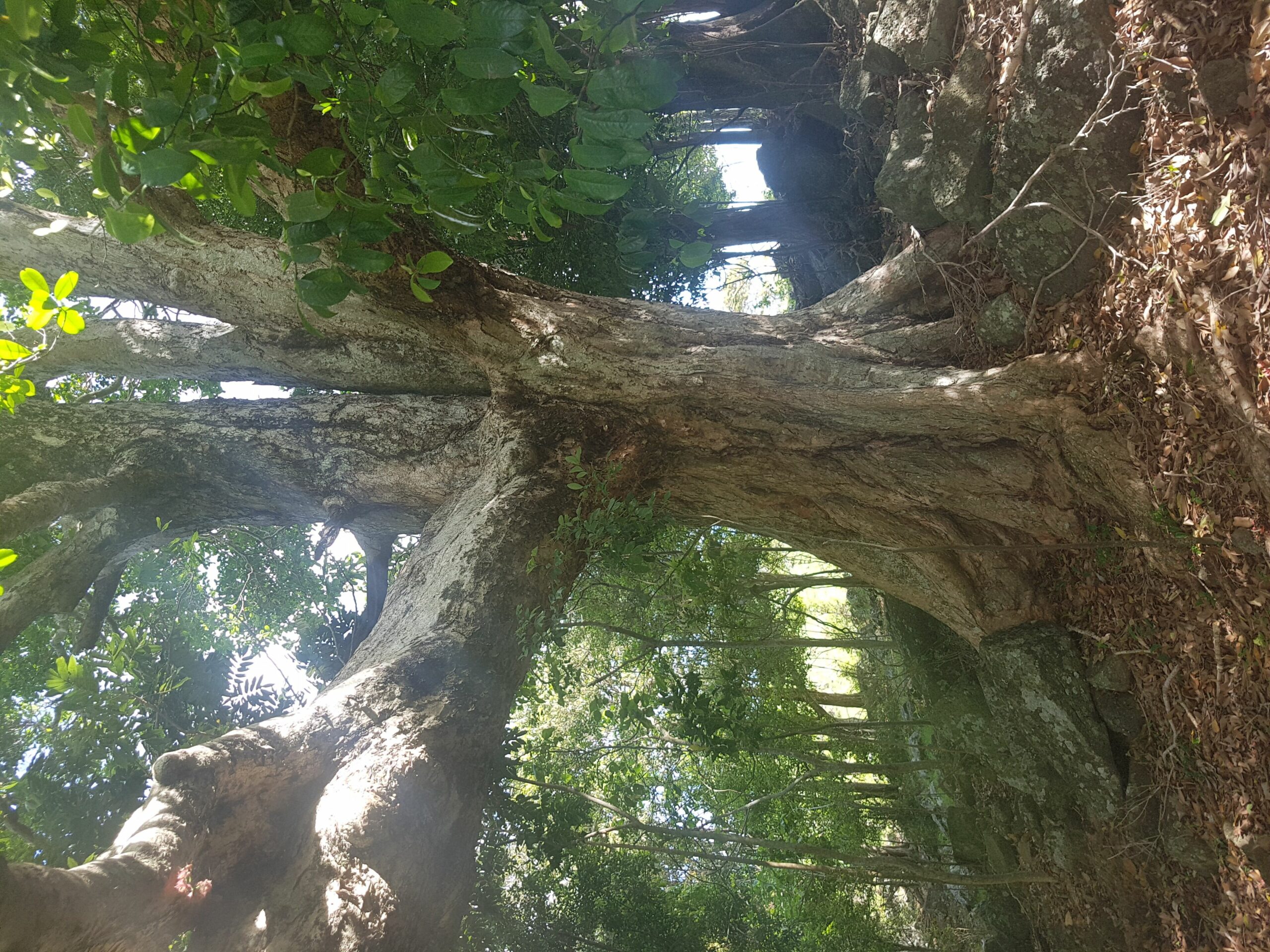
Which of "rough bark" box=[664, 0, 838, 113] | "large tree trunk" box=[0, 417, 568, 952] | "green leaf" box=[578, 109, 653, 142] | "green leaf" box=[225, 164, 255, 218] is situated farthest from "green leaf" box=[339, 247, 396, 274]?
"rough bark" box=[664, 0, 838, 113]

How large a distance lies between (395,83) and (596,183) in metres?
0.51

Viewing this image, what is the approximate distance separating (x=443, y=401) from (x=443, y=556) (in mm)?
1160

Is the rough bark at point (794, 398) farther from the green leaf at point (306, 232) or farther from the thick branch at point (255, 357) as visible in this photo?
the green leaf at point (306, 232)

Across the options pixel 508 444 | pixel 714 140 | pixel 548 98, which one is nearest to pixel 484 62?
pixel 548 98

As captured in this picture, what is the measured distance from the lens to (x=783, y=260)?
21.6ft

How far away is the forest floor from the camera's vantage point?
6.81ft

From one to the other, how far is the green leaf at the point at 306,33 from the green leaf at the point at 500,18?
0.31 meters

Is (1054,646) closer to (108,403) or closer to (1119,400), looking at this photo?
(1119,400)

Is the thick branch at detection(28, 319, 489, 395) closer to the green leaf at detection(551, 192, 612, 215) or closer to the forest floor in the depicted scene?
the green leaf at detection(551, 192, 612, 215)

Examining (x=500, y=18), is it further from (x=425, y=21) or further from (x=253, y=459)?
(x=253, y=459)

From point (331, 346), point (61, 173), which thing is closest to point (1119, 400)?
point (331, 346)

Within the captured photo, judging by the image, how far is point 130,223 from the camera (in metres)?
1.51

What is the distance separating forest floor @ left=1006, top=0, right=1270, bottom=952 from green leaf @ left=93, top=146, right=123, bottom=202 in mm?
2694

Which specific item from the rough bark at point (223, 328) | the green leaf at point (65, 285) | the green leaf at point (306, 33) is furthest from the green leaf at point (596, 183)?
the rough bark at point (223, 328)
